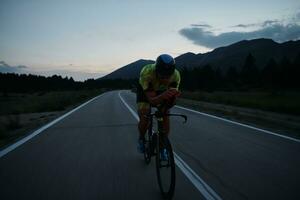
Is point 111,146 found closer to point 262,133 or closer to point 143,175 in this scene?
point 143,175

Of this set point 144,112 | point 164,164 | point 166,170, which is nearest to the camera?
point 166,170

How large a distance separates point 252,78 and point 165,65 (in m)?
88.1

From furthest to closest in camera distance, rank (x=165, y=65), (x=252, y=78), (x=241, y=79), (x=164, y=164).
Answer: (x=241, y=79) < (x=252, y=78) < (x=165, y=65) < (x=164, y=164)

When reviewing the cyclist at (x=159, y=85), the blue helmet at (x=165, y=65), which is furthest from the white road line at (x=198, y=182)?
the blue helmet at (x=165, y=65)

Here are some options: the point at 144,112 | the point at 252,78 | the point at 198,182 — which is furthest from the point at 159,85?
the point at 252,78

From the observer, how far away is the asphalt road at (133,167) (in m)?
4.79

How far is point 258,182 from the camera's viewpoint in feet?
17.0

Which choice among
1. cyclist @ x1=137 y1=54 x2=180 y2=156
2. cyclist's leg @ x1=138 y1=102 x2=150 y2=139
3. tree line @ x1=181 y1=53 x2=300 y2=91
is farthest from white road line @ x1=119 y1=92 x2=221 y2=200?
tree line @ x1=181 y1=53 x2=300 y2=91

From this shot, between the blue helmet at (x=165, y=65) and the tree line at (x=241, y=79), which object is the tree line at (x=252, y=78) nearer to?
the tree line at (x=241, y=79)

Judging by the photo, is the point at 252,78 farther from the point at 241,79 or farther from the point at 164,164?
the point at 164,164

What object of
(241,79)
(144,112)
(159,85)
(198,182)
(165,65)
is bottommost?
(241,79)

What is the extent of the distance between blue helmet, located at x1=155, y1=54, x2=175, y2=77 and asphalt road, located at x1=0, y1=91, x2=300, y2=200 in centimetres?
164

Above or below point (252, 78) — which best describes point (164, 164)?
above

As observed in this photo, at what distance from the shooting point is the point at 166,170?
4.65 metres
